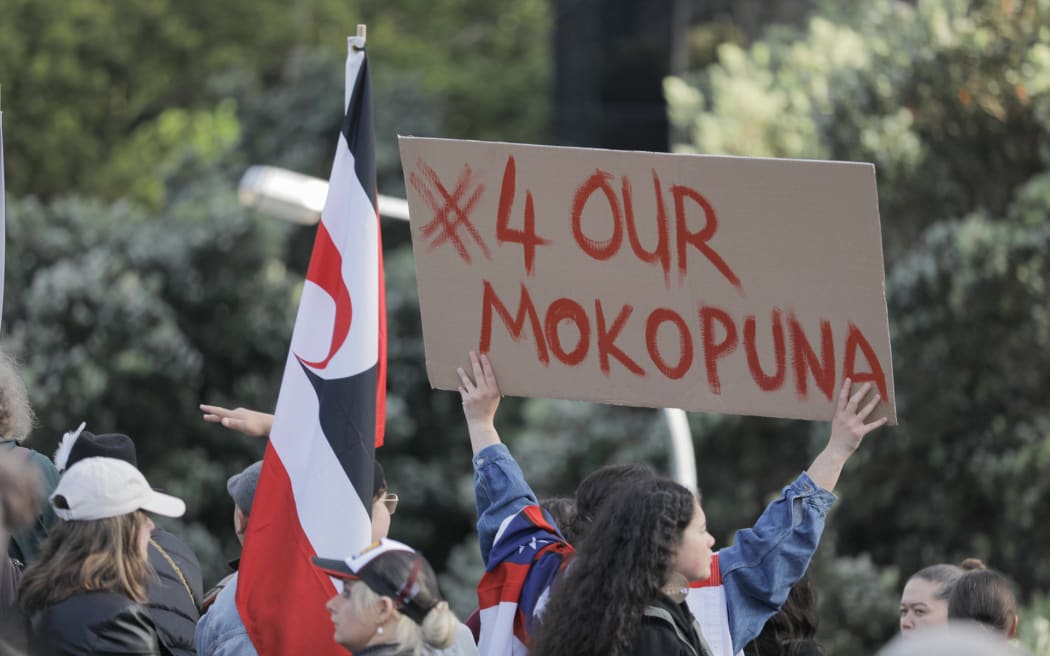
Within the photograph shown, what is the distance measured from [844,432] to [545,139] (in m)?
22.9

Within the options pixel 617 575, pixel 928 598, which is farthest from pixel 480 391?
pixel 928 598

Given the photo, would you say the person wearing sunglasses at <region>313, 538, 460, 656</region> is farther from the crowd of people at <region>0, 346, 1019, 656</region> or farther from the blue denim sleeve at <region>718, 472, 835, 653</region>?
the blue denim sleeve at <region>718, 472, 835, 653</region>

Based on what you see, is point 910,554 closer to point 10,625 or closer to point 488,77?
point 10,625

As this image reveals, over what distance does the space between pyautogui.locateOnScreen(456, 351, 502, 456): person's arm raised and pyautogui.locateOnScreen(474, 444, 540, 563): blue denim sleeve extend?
0.04 metres

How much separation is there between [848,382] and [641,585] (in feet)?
2.77

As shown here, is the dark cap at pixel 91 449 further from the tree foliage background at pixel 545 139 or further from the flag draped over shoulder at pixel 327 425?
the tree foliage background at pixel 545 139

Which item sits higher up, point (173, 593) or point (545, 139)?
point (545, 139)

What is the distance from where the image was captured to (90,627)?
3637 millimetres

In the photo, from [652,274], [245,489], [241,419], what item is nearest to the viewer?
[652,274]

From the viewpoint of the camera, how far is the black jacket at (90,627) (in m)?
3.63

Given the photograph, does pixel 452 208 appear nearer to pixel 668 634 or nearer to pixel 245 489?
pixel 245 489

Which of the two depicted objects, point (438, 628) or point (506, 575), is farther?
point (506, 575)

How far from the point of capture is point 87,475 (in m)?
3.71

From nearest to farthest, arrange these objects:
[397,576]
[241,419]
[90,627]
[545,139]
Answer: [397,576]
[90,627]
[241,419]
[545,139]
